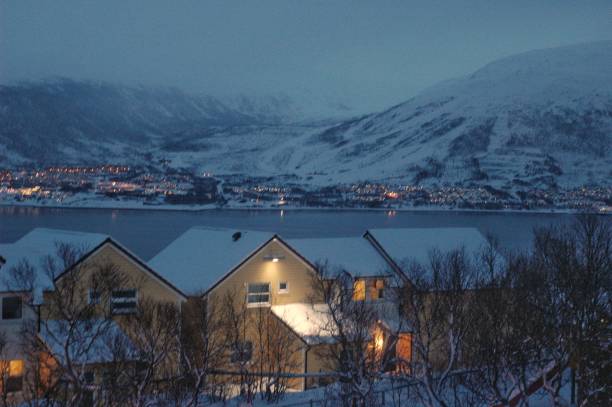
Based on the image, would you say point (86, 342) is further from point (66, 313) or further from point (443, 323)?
point (443, 323)

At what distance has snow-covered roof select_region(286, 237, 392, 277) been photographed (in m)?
22.9

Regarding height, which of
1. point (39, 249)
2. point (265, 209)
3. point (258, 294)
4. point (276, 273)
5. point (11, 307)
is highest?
point (265, 209)

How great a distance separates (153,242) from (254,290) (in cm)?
5191

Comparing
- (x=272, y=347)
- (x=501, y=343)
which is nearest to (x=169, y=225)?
(x=272, y=347)

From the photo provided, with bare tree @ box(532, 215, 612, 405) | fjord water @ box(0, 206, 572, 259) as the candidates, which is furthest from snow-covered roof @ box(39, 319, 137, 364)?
fjord water @ box(0, 206, 572, 259)

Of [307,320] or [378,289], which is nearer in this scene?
[307,320]

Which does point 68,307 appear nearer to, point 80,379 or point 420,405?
point 80,379

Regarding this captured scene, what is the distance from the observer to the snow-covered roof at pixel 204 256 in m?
20.9

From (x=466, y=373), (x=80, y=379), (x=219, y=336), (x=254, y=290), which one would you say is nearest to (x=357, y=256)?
(x=254, y=290)

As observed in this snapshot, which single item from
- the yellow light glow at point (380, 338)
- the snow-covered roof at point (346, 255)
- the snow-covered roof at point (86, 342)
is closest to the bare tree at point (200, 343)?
the snow-covered roof at point (86, 342)

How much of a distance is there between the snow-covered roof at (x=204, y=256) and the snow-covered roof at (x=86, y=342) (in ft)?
12.8

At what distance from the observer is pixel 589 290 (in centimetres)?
1520

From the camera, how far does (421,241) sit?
84.5ft

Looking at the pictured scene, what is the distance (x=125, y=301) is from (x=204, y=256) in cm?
485
